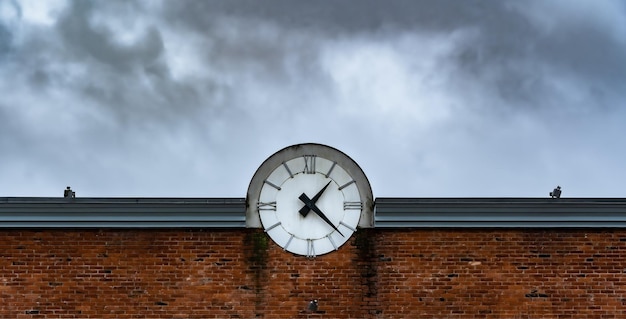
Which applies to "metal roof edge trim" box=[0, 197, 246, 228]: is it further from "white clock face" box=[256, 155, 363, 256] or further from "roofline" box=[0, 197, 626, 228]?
"white clock face" box=[256, 155, 363, 256]

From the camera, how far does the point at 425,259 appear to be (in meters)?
12.1

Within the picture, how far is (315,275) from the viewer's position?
39.5 ft

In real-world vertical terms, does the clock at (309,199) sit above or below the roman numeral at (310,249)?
above

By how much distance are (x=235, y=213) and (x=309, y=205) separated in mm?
1089

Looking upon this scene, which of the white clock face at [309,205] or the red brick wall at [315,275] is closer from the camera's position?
the red brick wall at [315,275]

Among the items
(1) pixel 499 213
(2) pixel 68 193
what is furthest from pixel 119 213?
(1) pixel 499 213

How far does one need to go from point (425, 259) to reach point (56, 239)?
542 cm

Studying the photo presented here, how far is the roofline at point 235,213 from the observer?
476 inches

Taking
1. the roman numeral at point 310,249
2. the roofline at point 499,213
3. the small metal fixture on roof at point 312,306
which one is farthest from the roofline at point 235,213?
the small metal fixture on roof at point 312,306

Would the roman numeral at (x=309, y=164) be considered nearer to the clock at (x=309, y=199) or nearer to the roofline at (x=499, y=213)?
the clock at (x=309, y=199)

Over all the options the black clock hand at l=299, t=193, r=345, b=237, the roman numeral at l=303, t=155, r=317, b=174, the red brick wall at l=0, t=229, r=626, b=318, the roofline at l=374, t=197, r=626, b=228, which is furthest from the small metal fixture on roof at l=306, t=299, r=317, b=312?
the roman numeral at l=303, t=155, r=317, b=174

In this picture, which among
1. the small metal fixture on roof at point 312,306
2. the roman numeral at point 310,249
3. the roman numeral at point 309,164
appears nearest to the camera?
the small metal fixture on roof at point 312,306

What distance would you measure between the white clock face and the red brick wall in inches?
7.4

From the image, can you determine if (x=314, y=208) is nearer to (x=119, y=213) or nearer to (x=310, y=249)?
(x=310, y=249)
